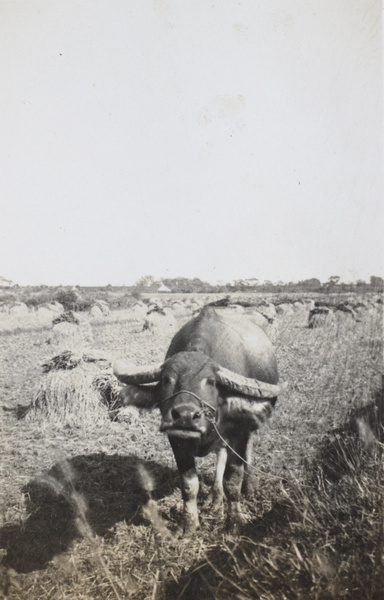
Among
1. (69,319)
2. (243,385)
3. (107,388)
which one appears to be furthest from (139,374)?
(69,319)

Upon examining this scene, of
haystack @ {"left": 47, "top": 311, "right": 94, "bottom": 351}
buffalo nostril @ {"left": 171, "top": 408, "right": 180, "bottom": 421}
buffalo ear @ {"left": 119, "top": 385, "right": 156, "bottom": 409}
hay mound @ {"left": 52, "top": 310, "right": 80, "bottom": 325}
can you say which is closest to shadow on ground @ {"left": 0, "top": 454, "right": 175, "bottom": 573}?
buffalo ear @ {"left": 119, "top": 385, "right": 156, "bottom": 409}

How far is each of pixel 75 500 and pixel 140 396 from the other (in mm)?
1815

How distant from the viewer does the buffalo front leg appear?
368 cm

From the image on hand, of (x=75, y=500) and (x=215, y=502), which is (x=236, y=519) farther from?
(x=75, y=500)

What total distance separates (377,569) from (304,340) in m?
13.3

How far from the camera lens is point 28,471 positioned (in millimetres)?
5594

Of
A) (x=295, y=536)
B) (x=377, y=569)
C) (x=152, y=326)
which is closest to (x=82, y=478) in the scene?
(x=295, y=536)

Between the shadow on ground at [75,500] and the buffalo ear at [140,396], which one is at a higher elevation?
the buffalo ear at [140,396]

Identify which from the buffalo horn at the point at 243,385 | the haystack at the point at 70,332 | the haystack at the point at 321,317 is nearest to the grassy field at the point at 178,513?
the buffalo horn at the point at 243,385

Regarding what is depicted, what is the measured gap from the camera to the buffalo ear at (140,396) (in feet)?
13.6

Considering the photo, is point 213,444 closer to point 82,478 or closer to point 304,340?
point 82,478

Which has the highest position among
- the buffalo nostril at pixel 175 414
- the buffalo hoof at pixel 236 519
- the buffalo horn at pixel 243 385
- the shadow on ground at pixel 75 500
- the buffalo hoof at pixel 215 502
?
the buffalo horn at pixel 243 385

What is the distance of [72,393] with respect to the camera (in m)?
7.23

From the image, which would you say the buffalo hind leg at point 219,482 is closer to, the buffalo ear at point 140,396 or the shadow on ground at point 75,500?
the shadow on ground at point 75,500
